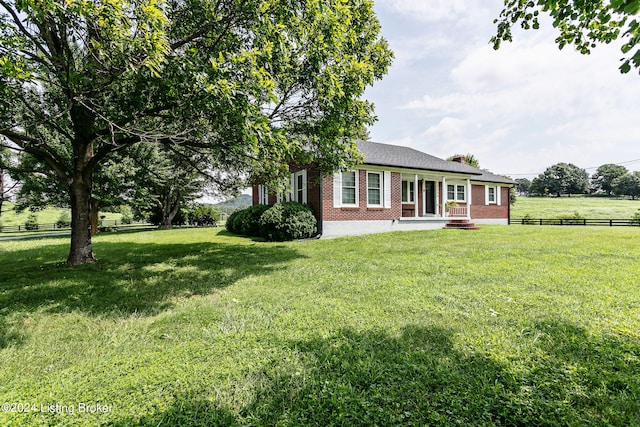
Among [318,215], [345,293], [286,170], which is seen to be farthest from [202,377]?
[318,215]

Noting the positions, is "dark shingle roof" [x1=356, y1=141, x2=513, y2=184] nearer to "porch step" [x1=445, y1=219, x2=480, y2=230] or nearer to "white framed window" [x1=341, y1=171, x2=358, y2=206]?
"white framed window" [x1=341, y1=171, x2=358, y2=206]

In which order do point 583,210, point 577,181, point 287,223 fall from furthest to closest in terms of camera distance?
1. point 577,181
2. point 583,210
3. point 287,223

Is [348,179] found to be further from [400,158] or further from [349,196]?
[400,158]

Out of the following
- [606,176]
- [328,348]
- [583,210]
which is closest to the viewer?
[328,348]

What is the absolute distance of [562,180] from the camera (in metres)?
68.0

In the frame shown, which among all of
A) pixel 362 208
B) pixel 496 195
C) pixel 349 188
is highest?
pixel 349 188

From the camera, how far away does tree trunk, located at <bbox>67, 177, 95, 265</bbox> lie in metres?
7.40

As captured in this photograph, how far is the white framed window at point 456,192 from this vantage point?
19109 millimetres

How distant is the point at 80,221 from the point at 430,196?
18.2 metres

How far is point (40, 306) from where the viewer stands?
4504mm

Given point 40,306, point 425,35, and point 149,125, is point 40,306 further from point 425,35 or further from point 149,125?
point 425,35

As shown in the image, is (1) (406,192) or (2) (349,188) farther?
(1) (406,192)

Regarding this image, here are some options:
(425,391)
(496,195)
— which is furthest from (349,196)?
(496,195)

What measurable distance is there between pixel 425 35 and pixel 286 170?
667 centimetres
